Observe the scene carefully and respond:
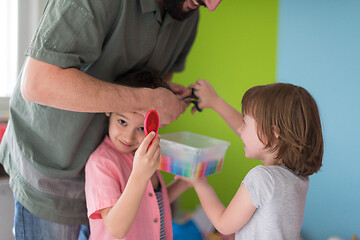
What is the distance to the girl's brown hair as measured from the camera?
787 mm

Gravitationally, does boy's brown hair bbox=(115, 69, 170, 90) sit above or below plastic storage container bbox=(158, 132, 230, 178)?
above

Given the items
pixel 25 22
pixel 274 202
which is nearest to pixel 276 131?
pixel 274 202

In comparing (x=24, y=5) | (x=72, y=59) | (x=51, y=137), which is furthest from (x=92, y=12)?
(x=24, y=5)

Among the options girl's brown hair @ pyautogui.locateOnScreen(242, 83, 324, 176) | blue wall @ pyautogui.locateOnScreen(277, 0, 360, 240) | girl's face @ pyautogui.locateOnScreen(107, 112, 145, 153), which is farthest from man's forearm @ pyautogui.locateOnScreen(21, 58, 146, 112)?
blue wall @ pyautogui.locateOnScreen(277, 0, 360, 240)

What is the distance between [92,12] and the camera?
0.81m

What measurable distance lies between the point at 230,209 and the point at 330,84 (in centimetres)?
76

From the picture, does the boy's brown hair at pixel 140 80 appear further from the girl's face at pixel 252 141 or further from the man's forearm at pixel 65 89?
the girl's face at pixel 252 141

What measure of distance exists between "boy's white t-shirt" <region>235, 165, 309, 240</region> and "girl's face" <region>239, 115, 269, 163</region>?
6 centimetres

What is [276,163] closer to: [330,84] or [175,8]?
[175,8]

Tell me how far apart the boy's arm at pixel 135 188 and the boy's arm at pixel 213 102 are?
1.02 ft

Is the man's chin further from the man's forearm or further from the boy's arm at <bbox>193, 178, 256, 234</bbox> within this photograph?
the boy's arm at <bbox>193, 178, 256, 234</bbox>

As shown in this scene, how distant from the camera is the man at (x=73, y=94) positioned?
2.61ft

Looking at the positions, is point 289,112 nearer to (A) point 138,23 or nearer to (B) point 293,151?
(B) point 293,151

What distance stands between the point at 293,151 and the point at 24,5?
5.08 feet
